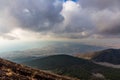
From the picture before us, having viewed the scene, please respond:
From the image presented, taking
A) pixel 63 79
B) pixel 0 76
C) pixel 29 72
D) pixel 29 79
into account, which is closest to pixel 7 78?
pixel 0 76

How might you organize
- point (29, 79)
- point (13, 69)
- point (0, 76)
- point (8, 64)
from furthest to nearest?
point (8, 64)
point (13, 69)
point (29, 79)
point (0, 76)

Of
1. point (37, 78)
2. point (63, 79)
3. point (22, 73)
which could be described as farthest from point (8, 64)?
point (63, 79)

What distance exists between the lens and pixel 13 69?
13969 millimetres

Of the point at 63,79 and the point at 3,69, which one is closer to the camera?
the point at 3,69

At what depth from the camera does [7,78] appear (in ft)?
39.6

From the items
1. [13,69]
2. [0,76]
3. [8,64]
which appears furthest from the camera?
[8,64]

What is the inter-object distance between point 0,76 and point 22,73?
1.98 meters

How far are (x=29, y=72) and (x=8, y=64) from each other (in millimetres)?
1689

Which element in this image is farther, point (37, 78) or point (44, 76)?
point (44, 76)

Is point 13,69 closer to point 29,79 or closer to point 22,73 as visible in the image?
point 22,73

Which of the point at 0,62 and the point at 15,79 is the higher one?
the point at 0,62

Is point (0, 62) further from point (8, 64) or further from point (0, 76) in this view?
point (0, 76)

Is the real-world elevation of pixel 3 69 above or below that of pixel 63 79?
above

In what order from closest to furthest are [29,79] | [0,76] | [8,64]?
[0,76] → [29,79] → [8,64]
